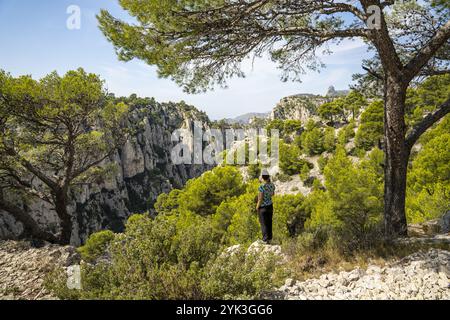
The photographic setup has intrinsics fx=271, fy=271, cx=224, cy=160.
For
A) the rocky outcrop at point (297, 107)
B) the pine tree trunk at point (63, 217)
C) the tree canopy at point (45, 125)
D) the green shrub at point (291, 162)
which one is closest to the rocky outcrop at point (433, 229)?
the tree canopy at point (45, 125)

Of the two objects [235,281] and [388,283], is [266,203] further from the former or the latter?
[235,281]

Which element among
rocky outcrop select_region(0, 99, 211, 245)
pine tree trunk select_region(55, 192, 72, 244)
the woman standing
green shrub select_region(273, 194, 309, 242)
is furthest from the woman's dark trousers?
rocky outcrop select_region(0, 99, 211, 245)

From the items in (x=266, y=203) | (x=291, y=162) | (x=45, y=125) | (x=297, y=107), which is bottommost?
(x=291, y=162)

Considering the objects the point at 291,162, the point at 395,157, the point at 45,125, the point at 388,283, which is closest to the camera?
the point at 388,283

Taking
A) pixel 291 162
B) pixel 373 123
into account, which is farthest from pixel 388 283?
pixel 291 162

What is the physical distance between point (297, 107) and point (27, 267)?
11624 cm

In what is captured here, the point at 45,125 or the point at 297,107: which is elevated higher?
the point at 297,107

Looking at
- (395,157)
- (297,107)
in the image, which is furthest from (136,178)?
(297,107)

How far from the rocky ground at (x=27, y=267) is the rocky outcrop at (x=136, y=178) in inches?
1201

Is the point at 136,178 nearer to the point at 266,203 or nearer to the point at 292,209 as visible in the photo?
the point at 292,209

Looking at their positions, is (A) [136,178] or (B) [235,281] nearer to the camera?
(B) [235,281]

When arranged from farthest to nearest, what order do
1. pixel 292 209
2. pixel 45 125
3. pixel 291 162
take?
pixel 291 162
pixel 292 209
pixel 45 125

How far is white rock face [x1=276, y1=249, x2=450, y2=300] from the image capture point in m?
3.22

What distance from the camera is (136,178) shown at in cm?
7119
